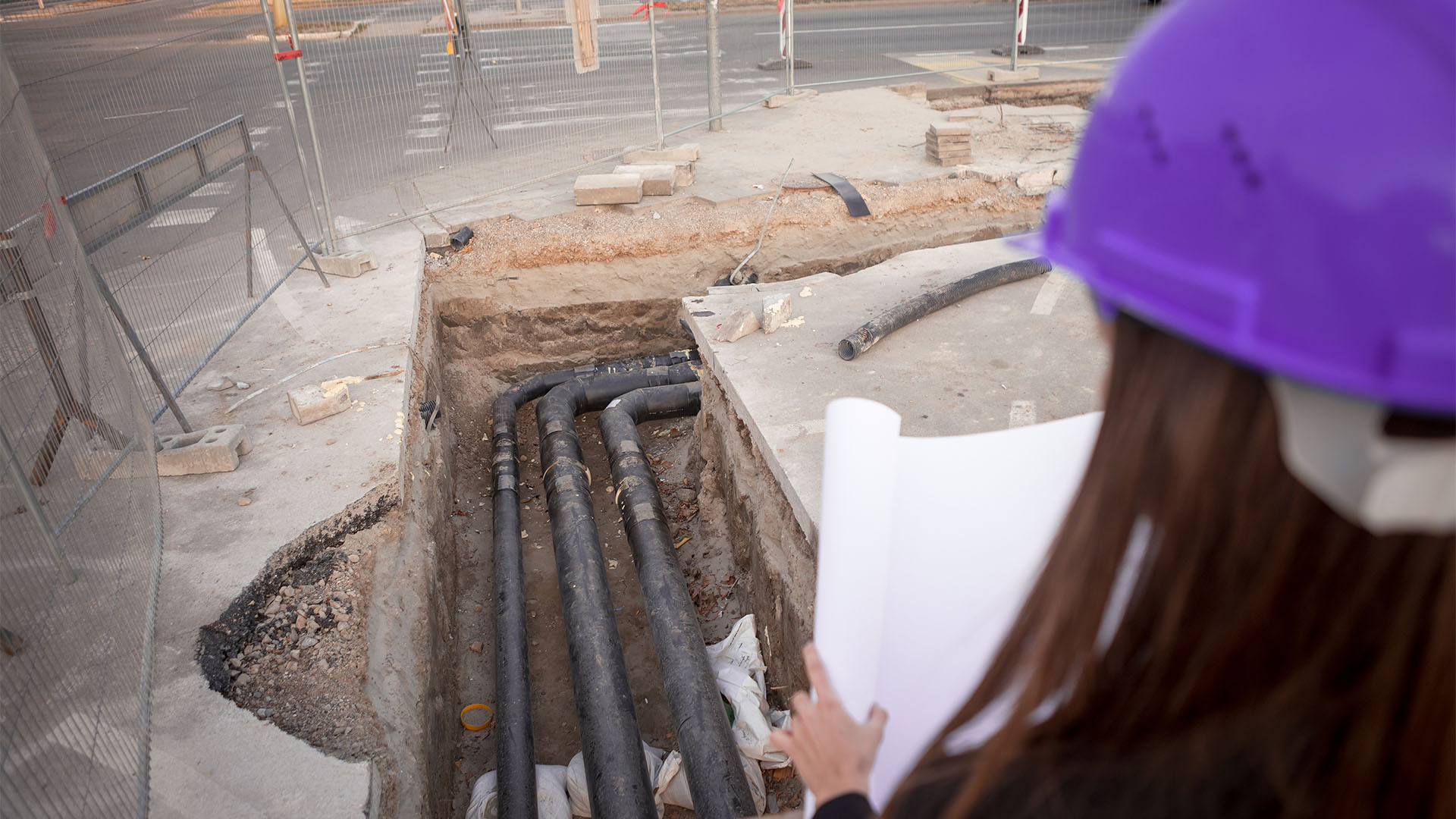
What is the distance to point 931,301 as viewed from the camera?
4613 mm

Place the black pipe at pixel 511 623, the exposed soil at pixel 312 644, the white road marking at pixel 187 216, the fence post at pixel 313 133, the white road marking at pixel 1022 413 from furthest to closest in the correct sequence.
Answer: the white road marking at pixel 187 216 < the fence post at pixel 313 133 < the white road marking at pixel 1022 413 < the black pipe at pixel 511 623 < the exposed soil at pixel 312 644

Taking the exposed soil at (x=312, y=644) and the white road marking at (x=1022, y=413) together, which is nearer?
the exposed soil at (x=312, y=644)

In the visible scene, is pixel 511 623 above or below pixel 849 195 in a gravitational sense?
below

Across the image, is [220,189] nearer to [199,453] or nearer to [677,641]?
[199,453]

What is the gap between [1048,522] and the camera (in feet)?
4.68

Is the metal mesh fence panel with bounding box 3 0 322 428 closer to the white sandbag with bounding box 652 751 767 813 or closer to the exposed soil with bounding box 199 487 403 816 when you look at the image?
the exposed soil with bounding box 199 487 403 816

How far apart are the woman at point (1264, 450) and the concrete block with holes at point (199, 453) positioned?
3.70m

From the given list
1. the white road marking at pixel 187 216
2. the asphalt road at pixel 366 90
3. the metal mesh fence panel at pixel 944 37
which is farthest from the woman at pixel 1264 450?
the metal mesh fence panel at pixel 944 37

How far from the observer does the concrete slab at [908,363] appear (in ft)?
12.0

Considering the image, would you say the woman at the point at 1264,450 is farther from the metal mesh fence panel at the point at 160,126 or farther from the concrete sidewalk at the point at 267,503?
the metal mesh fence panel at the point at 160,126

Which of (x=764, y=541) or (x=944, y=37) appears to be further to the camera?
(x=944, y=37)

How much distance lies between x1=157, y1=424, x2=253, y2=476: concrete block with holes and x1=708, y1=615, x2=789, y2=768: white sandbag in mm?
2186

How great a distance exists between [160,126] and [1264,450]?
5207 millimetres

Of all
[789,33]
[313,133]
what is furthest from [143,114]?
[789,33]
